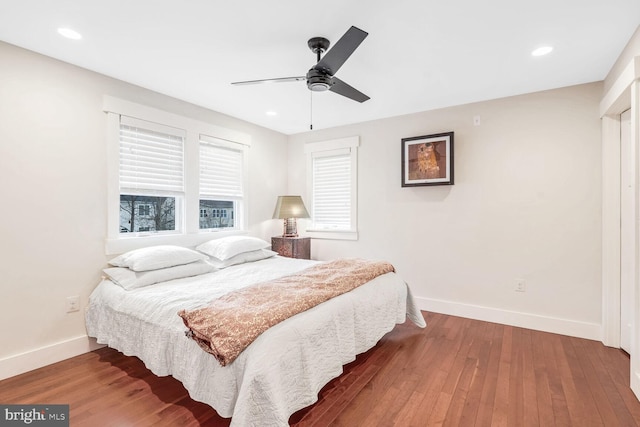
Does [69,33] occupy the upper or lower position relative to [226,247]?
upper

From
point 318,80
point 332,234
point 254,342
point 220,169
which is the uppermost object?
point 318,80

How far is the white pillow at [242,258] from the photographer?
3270mm

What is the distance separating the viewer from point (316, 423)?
5.70 ft

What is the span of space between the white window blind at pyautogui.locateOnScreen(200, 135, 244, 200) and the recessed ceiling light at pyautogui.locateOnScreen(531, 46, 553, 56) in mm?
3323

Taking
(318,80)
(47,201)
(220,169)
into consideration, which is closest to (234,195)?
(220,169)

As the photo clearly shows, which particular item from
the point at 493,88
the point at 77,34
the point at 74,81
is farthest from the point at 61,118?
the point at 493,88

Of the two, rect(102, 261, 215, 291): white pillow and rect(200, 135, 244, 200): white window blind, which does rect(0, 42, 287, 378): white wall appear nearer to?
rect(102, 261, 215, 291): white pillow

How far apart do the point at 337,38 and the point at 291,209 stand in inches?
99.5

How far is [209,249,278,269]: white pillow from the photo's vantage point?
3270 millimetres

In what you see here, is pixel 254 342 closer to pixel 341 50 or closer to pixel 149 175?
pixel 341 50

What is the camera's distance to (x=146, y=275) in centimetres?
254

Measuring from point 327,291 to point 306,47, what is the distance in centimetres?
186

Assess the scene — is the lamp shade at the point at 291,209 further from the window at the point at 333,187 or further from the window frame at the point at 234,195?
the window frame at the point at 234,195

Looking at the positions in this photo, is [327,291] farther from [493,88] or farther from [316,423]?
[493,88]
